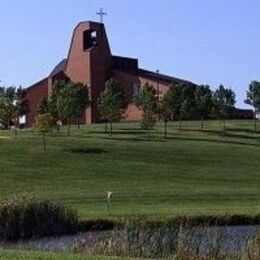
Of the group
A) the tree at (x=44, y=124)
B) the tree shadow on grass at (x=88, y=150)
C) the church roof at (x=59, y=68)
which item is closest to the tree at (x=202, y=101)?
the tree at (x=44, y=124)

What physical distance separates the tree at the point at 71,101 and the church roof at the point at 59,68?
40611mm

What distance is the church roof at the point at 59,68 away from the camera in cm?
13875

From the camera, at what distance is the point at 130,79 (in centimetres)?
13462

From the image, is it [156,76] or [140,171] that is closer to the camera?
[140,171]

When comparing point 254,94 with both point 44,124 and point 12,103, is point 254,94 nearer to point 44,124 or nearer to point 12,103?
point 12,103

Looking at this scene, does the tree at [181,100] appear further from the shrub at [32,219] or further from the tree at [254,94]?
the shrub at [32,219]

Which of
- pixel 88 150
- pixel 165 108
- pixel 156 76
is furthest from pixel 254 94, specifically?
pixel 88 150

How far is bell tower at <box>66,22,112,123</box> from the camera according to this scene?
132375mm

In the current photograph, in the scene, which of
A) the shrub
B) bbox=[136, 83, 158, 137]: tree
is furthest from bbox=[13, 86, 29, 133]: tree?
the shrub

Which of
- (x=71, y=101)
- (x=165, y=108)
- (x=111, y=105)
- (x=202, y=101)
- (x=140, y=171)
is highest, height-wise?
(x=202, y=101)

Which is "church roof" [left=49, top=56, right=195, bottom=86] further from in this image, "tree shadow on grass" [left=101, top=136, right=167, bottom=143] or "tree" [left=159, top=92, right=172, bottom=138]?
"tree shadow on grass" [left=101, top=136, right=167, bottom=143]

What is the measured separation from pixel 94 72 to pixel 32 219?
100 metres

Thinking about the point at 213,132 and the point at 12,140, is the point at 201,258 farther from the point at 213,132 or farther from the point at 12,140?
the point at 213,132

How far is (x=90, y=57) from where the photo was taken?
133m
